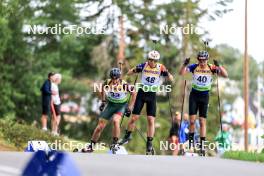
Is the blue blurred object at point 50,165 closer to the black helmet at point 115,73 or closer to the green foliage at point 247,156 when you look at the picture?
the green foliage at point 247,156

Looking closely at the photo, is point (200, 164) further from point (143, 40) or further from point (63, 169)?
point (143, 40)

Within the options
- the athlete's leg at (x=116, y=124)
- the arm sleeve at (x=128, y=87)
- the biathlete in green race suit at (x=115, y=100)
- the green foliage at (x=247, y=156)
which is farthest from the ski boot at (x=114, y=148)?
the green foliage at (x=247, y=156)

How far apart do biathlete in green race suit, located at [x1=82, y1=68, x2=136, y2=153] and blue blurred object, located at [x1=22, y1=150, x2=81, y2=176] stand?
8.12 meters

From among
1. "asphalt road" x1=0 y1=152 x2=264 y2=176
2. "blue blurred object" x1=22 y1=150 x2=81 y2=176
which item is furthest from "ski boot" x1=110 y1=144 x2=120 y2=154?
→ "blue blurred object" x1=22 y1=150 x2=81 y2=176

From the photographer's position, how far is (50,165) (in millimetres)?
5609

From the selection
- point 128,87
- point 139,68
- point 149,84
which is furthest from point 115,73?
point 149,84

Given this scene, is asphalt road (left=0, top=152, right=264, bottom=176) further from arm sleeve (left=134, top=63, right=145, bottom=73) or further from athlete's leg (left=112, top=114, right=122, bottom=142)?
athlete's leg (left=112, top=114, right=122, bottom=142)

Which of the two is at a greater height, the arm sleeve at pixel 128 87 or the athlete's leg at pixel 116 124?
the arm sleeve at pixel 128 87

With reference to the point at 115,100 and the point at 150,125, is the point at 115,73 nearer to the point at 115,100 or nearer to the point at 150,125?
the point at 115,100

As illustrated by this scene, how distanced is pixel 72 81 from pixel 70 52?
122 cm

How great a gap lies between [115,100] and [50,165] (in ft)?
29.1

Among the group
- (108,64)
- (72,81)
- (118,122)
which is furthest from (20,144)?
(72,81)

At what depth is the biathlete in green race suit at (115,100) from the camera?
45.8 feet

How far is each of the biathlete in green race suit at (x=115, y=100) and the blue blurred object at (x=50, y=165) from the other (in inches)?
320
